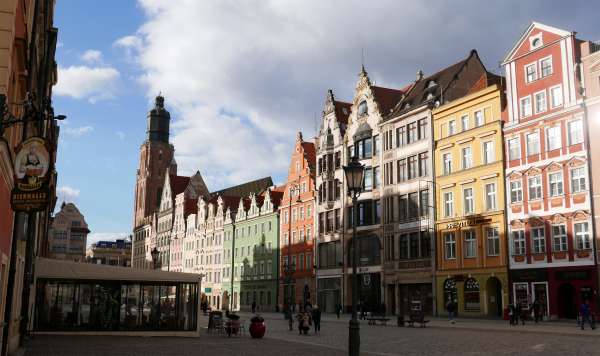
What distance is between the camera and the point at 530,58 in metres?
46.9

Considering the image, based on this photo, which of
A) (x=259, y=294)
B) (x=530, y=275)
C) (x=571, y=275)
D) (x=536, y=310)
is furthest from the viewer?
(x=259, y=294)

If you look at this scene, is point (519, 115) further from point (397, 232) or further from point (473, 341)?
point (473, 341)

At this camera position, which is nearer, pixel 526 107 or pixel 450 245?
pixel 526 107

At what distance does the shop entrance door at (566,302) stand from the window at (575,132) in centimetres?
934

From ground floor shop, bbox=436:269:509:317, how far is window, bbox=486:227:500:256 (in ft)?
4.73

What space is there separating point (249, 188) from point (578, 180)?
75.1 metres

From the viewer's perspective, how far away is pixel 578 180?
1676 inches

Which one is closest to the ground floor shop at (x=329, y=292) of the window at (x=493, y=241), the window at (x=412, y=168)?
the window at (x=412, y=168)

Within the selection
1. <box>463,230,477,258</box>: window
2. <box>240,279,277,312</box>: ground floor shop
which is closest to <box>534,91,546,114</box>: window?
<box>463,230,477,258</box>: window

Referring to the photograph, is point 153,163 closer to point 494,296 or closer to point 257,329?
point 494,296

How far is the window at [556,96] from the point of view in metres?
Result: 44.4

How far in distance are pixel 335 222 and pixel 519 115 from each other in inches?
1005

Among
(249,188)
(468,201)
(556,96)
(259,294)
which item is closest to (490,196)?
(468,201)

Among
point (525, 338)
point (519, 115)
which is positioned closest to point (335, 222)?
point (519, 115)
